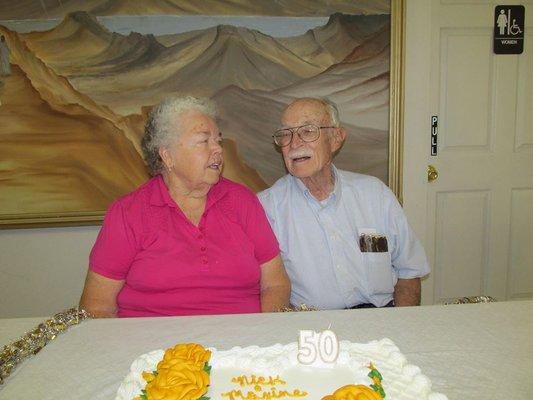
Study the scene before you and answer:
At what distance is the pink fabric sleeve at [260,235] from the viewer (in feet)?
5.86

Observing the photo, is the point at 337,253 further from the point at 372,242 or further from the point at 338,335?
the point at 338,335

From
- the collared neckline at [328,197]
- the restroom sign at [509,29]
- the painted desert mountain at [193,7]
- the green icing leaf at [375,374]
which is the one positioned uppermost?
the painted desert mountain at [193,7]

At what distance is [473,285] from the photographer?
3.11m

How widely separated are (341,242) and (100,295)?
3.18 feet

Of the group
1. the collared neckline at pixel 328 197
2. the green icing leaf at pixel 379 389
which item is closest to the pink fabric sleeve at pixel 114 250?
the collared neckline at pixel 328 197

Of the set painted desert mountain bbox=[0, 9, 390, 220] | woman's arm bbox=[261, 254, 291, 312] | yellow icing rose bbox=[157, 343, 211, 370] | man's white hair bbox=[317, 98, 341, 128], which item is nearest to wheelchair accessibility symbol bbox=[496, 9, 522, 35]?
painted desert mountain bbox=[0, 9, 390, 220]

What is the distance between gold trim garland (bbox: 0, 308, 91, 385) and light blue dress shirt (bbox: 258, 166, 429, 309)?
0.88 meters

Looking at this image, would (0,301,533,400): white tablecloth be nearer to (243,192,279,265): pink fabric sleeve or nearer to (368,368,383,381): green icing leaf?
(368,368,383,381): green icing leaf

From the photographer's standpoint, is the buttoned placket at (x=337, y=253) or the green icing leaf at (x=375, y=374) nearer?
the green icing leaf at (x=375, y=374)

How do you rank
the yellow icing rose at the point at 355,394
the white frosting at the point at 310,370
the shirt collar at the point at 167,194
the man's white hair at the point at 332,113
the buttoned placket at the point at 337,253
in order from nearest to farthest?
the yellow icing rose at the point at 355,394 → the white frosting at the point at 310,370 → the shirt collar at the point at 167,194 → the buttoned placket at the point at 337,253 → the man's white hair at the point at 332,113

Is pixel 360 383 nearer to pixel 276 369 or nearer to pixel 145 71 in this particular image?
pixel 276 369

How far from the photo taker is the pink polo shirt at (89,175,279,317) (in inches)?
65.6

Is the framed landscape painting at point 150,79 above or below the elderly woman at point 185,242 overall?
above

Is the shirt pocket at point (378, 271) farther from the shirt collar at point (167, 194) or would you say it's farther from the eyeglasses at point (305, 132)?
the shirt collar at point (167, 194)
